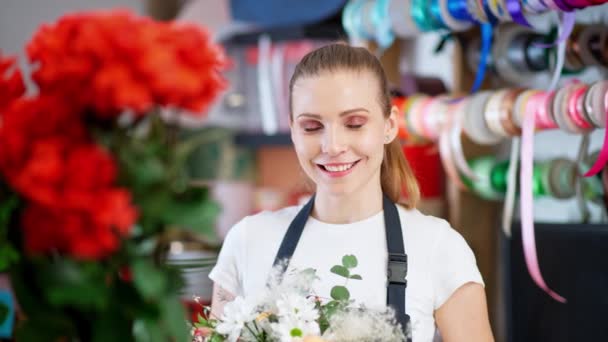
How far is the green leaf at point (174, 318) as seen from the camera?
873 mm

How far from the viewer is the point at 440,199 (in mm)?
2760

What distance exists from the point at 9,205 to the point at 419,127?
1743 mm

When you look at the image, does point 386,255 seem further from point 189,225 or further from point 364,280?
point 189,225

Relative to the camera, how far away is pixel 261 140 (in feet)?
12.6

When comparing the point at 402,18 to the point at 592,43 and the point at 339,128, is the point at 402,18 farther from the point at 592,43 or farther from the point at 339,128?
the point at 339,128

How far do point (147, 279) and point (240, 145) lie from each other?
317 centimetres

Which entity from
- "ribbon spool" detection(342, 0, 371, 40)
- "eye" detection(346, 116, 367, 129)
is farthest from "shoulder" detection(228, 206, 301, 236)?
"ribbon spool" detection(342, 0, 371, 40)

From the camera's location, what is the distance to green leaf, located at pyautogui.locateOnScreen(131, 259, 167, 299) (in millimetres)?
833

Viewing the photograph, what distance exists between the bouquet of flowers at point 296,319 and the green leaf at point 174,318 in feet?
0.86

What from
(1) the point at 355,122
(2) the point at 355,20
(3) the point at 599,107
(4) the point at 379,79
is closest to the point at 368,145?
(1) the point at 355,122

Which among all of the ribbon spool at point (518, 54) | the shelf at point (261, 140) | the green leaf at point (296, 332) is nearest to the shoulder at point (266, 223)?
the green leaf at point (296, 332)

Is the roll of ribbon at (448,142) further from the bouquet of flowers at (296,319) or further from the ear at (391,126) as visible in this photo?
the bouquet of flowers at (296,319)

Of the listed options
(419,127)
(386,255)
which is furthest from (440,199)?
(386,255)

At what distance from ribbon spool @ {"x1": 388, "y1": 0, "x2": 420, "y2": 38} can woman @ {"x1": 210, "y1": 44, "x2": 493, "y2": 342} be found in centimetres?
84
